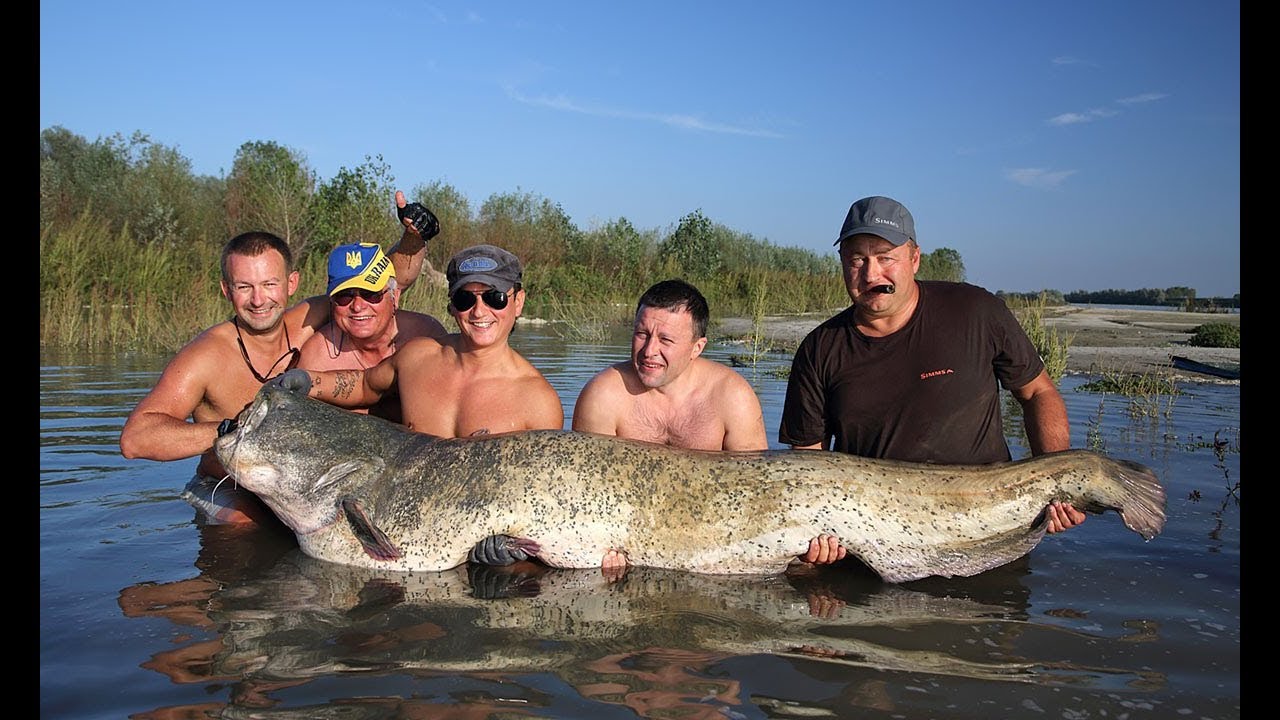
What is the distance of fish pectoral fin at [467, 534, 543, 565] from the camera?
392cm

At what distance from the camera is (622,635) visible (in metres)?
3.47

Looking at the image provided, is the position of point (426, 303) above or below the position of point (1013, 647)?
above

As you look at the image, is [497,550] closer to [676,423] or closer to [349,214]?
[676,423]

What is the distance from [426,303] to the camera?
14.9 m

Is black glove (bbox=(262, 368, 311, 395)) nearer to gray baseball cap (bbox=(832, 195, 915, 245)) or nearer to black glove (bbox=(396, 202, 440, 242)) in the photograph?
black glove (bbox=(396, 202, 440, 242))

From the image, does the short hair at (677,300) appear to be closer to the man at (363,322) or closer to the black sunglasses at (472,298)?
the black sunglasses at (472,298)

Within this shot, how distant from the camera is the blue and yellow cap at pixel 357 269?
4.90 m

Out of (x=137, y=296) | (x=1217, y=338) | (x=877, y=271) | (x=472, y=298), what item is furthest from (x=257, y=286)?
(x=1217, y=338)

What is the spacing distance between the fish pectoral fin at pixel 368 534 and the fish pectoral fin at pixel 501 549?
1.19 feet

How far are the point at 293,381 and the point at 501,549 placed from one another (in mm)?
1362

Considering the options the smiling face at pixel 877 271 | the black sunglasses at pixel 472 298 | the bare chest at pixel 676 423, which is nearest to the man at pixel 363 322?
the black sunglasses at pixel 472 298

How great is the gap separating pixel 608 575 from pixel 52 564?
8.73ft
